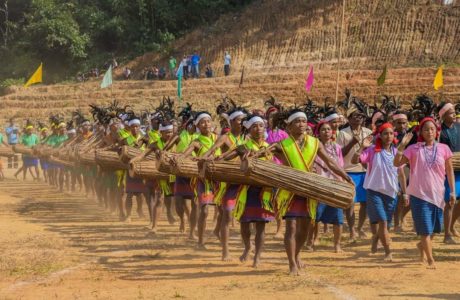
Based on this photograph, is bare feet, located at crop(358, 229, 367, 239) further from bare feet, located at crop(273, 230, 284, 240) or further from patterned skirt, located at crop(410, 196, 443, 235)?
patterned skirt, located at crop(410, 196, 443, 235)

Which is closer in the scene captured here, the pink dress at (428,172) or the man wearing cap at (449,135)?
the pink dress at (428,172)

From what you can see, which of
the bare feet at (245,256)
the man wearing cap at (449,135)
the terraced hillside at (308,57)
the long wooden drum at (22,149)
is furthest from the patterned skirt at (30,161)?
the bare feet at (245,256)

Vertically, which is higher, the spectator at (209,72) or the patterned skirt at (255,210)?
the spectator at (209,72)

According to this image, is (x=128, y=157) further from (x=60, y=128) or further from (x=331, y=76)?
(x=331, y=76)

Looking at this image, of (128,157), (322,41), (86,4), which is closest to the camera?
(128,157)

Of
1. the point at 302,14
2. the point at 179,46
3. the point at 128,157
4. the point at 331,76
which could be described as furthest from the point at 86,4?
the point at 128,157

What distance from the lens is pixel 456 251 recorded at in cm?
1034

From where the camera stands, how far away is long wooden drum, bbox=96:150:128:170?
44.4 ft

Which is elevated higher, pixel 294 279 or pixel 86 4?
pixel 86 4

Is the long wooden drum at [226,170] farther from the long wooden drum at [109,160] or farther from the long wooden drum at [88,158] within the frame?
the long wooden drum at [88,158]

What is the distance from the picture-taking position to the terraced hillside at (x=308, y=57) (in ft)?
120

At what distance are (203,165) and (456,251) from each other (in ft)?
11.9

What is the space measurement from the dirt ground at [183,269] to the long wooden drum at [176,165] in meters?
1.01

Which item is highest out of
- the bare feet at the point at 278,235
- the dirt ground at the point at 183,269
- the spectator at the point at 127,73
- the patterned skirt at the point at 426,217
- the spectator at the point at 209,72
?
the spectator at the point at 127,73
